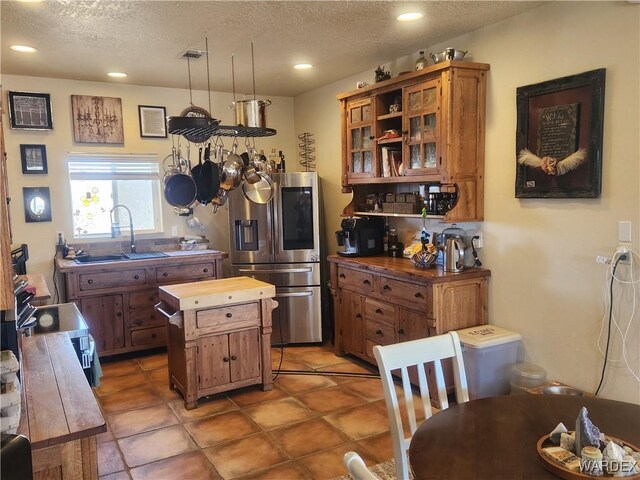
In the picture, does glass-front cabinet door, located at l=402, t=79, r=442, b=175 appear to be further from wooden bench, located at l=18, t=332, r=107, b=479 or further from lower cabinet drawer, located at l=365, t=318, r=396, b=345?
wooden bench, located at l=18, t=332, r=107, b=479

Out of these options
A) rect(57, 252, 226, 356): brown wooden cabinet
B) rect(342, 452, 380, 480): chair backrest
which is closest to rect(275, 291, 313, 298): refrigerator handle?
rect(57, 252, 226, 356): brown wooden cabinet

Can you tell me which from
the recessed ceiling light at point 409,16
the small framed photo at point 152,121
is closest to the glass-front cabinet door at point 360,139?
the recessed ceiling light at point 409,16

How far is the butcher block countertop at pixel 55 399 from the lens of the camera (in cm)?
155

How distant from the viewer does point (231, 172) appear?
3260 millimetres

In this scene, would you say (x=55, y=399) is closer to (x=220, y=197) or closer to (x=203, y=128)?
(x=203, y=128)

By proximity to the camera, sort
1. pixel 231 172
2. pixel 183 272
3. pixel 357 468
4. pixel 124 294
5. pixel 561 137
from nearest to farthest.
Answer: pixel 357 468
pixel 561 137
pixel 231 172
pixel 124 294
pixel 183 272

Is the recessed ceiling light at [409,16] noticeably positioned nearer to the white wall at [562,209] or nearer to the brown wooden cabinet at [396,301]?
the white wall at [562,209]

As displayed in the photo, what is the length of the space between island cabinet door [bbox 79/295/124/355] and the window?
0.84 metres

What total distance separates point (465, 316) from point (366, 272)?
883mm

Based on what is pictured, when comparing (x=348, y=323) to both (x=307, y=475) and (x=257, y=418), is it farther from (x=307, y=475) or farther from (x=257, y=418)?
(x=307, y=475)

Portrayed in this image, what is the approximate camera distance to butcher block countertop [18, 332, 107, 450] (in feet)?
5.09

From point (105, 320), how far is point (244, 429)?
1958 millimetres

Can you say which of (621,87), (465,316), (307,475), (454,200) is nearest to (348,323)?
(465,316)

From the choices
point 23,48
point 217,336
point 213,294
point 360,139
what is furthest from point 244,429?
point 23,48
